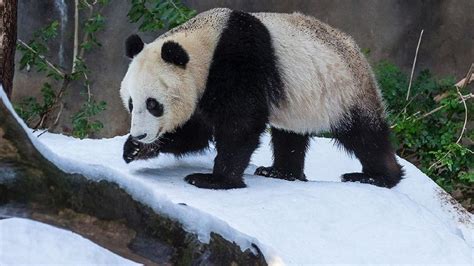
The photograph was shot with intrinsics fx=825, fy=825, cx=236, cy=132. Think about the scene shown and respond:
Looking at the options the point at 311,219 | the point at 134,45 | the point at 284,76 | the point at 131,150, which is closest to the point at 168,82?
the point at 134,45

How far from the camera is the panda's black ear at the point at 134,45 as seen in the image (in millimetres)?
4156

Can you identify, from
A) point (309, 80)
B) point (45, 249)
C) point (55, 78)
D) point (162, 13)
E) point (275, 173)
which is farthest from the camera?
point (55, 78)

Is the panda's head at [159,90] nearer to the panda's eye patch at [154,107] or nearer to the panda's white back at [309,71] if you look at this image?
the panda's eye patch at [154,107]

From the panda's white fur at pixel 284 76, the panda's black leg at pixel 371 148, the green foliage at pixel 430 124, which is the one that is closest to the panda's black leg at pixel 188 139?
the panda's white fur at pixel 284 76

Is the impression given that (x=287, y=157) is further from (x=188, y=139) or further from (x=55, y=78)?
→ (x=55, y=78)

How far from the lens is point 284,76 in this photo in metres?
4.28

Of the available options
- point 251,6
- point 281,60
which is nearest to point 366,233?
point 281,60

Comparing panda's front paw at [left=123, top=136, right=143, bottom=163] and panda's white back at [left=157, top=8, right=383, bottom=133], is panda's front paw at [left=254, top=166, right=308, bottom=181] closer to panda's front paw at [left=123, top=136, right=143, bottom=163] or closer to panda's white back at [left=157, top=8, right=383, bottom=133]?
panda's white back at [left=157, top=8, right=383, bottom=133]

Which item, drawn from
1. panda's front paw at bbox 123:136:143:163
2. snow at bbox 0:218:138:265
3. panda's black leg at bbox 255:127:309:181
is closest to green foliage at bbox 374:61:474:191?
panda's black leg at bbox 255:127:309:181

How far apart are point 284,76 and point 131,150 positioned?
899mm

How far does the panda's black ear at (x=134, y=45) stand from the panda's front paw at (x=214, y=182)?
0.70 metres

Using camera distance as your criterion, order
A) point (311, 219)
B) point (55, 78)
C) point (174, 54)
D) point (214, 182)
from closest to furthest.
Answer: point (311, 219)
point (174, 54)
point (214, 182)
point (55, 78)

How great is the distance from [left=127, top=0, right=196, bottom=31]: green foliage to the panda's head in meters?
1.69

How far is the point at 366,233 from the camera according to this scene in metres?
3.72
